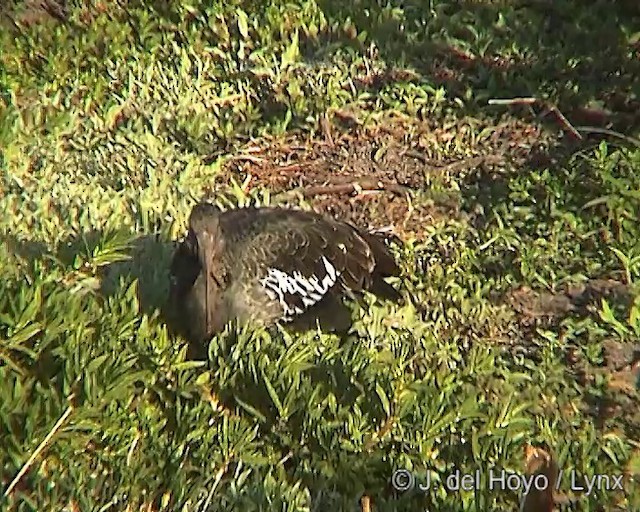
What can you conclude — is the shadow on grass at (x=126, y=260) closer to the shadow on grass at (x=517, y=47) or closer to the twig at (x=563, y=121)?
the shadow on grass at (x=517, y=47)

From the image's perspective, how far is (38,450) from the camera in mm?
2365

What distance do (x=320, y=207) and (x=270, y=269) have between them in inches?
25.2

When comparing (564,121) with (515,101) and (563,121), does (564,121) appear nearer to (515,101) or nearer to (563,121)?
(563,121)

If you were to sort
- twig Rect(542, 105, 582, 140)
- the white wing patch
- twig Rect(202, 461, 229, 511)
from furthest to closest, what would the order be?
twig Rect(542, 105, 582, 140) < the white wing patch < twig Rect(202, 461, 229, 511)

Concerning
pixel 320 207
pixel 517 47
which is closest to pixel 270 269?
pixel 320 207

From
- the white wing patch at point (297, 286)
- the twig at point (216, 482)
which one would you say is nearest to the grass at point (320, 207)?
the twig at point (216, 482)

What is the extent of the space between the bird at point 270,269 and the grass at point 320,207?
0.34ft

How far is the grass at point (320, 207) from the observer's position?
2543 millimetres

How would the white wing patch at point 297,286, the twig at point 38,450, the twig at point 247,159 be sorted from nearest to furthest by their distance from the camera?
the twig at point 38,450, the white wing patch at point 297,286, the twig at point 247,159

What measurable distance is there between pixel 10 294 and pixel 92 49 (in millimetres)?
2340

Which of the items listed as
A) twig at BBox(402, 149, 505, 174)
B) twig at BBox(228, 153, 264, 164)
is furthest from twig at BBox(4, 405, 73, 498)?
twig at BBox(402, 149, 505, 174)

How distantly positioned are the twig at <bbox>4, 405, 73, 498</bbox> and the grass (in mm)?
20

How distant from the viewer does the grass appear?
254 centimetres

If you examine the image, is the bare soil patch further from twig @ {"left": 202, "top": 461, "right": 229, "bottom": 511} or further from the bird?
twig @ {"left": 202, "top": 461, "right": 229, "bottom": 511}
